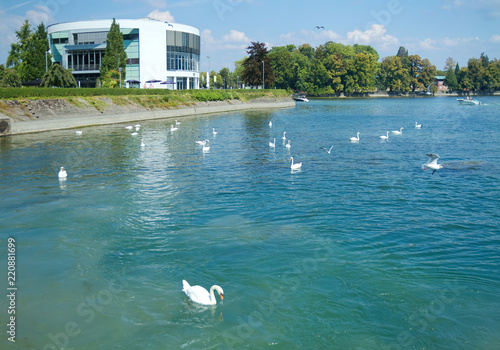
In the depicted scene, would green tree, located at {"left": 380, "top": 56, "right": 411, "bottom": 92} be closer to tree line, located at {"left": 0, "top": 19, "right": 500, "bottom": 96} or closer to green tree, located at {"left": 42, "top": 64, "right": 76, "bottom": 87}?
tree line, located at {"left": 0, "top": 19, "right": 500, "bottom": 96}

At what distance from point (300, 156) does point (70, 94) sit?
33.0 meters

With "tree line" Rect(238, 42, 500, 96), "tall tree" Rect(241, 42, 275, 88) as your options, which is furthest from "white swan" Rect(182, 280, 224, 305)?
"tree line" Rect(238, 42, 500, 96)

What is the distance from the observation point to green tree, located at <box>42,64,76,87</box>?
192 feet

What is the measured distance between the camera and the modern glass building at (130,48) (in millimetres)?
89062

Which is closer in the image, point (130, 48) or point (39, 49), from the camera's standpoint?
point (39, 49)

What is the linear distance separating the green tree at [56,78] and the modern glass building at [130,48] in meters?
27.2

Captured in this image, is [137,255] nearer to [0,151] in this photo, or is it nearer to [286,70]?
[0,151]

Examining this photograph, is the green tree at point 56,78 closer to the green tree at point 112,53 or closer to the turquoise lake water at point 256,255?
the green tree at point 112,53

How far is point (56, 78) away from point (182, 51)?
4086 cm

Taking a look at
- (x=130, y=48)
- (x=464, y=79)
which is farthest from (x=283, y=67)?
(x=464, y=79)

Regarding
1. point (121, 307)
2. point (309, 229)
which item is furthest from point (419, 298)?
point (121, 307)

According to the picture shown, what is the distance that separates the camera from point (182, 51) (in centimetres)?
9631

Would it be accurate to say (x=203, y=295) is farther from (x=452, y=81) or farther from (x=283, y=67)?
(x=452, y=81)

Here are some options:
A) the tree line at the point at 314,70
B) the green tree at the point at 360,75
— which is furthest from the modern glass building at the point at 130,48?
the green tree at the point at 360,75
